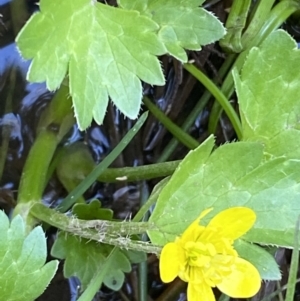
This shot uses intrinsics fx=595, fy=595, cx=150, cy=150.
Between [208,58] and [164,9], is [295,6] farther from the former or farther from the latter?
[164,9]

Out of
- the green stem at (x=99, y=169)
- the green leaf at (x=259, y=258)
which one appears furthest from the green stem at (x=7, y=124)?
the green leaf at (x=259, y=258)

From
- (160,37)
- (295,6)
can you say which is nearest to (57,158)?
(160,37)

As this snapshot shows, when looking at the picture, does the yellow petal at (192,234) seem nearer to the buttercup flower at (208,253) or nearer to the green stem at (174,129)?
the buttercup flower at (208,253)

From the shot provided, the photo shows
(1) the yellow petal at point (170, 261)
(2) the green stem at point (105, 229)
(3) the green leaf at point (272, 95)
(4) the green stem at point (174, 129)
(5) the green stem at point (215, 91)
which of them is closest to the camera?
(1) the yellow petal at point (170, 261)

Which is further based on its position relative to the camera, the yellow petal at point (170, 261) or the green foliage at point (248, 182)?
the green foliage at point (248, 182)

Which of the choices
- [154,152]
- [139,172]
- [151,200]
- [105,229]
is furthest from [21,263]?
[154,152]

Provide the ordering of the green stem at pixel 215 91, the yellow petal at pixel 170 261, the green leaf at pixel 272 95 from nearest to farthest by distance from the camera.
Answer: the yellow petal at pixel 170 261
the green leaf at pixel 272 95
the green stem at pixel 215 91
